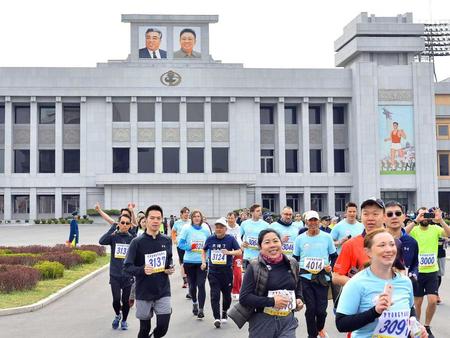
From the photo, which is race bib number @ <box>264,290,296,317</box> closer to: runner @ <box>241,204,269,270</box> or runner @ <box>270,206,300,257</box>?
runner @ <box>270,206,300,257</box>

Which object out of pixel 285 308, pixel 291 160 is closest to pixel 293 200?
pixel 291 160

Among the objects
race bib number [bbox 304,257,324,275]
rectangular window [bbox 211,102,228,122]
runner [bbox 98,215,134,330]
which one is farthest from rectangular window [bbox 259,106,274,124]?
race bib number [bbox 304,257,324,275]

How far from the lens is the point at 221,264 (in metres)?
10.4

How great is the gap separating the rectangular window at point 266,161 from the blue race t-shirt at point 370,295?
188 feet

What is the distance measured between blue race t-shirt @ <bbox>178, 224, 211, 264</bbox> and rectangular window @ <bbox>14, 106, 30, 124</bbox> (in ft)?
171

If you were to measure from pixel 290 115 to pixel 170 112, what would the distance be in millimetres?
12724

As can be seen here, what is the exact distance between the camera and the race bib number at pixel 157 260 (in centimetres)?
751

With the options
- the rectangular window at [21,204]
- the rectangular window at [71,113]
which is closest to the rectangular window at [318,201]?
the rectangular window at [71,113]

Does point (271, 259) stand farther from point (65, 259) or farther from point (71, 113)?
point (71, 113)

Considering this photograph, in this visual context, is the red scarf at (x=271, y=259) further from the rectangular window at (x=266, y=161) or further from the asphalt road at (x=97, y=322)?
the rectangular window at (x=266, y=161)

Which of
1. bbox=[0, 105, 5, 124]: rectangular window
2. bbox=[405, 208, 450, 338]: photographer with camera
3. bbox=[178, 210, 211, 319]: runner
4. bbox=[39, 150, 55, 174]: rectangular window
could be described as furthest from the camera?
bbox=[0, 105, 5, 124]: rectangular window

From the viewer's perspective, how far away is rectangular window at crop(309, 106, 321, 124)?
62719mm

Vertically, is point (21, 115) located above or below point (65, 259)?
above

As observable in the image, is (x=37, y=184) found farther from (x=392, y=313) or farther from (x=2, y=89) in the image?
(x=392, y=313)
